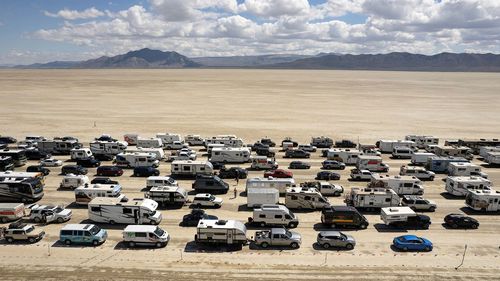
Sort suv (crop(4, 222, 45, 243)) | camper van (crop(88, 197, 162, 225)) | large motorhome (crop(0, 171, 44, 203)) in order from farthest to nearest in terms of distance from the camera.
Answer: large motorhome (crop(0, 171, 44, 203))
camper van (crop(88, 197, 162, 225))
suv (crop(4, 222, 45, 243))

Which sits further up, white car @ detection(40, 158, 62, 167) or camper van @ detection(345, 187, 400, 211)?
camper van @ detection(345, 187, 400, 211)

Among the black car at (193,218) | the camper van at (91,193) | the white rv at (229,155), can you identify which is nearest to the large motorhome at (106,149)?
the white rv at (229,155)

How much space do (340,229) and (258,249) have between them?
27.5ft

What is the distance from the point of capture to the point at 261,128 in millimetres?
90125

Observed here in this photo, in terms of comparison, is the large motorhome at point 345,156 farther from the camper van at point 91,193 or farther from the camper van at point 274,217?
the camper van at point 91,193

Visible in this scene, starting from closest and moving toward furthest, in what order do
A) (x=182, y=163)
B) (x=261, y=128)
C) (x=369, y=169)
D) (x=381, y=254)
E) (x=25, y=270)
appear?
(x=25, y=270) → (x=381, y=254) → (x=182, y=163) → (x=369, y=169) → (x=261, y=128)

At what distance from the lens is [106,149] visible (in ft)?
203

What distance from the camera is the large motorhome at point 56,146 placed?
209 feet

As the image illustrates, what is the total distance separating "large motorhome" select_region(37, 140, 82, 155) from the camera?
63719mm

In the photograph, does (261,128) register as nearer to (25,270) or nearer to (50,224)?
(50,224)

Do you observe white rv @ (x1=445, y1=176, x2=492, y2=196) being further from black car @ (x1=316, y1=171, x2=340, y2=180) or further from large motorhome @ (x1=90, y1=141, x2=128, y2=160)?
large motorhome @ (x1=90, y1=141, x2=128, y2=160)

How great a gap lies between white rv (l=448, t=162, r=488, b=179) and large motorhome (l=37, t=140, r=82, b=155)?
5285cm

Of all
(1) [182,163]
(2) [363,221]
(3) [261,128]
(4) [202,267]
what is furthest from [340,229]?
(3) [261,128]

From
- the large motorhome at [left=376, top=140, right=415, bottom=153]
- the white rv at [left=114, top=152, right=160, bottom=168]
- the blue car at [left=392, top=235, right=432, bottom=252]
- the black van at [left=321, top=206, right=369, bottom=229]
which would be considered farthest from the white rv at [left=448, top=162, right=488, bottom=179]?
the white rv at [left=114, top=152, right=160, bottom=168]
